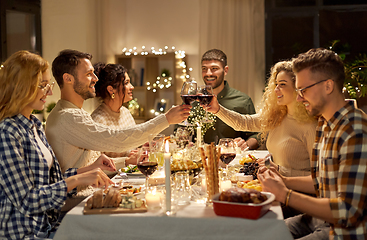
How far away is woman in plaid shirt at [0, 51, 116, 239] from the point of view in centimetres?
161

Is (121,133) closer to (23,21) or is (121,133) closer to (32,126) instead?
(32,126)

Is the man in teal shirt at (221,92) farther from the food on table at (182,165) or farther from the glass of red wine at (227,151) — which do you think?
the food on table at (182,165)

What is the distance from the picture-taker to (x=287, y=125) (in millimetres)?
2467

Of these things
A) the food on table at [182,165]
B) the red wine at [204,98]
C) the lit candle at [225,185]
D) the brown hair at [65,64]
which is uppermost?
the brown hair at [65,64]

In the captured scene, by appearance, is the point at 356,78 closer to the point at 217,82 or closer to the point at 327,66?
the point at 217,82

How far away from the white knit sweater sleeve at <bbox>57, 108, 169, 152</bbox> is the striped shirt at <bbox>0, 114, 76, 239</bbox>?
42cm

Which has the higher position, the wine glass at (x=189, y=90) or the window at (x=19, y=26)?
the window at (x=19, y=26)

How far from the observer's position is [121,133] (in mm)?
2246

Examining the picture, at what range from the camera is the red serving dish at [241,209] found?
1.39 m

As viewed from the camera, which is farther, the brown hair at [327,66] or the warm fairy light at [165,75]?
the warm fairy light at [165,75]

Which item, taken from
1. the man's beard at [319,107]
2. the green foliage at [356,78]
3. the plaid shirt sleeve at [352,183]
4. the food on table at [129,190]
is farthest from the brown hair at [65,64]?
the green foliage at [356,78]

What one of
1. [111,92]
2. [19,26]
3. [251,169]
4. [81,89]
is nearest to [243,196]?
[251,169]

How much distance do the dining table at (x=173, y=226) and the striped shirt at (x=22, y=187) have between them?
0.20 meters

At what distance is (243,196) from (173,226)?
0.30 metres
